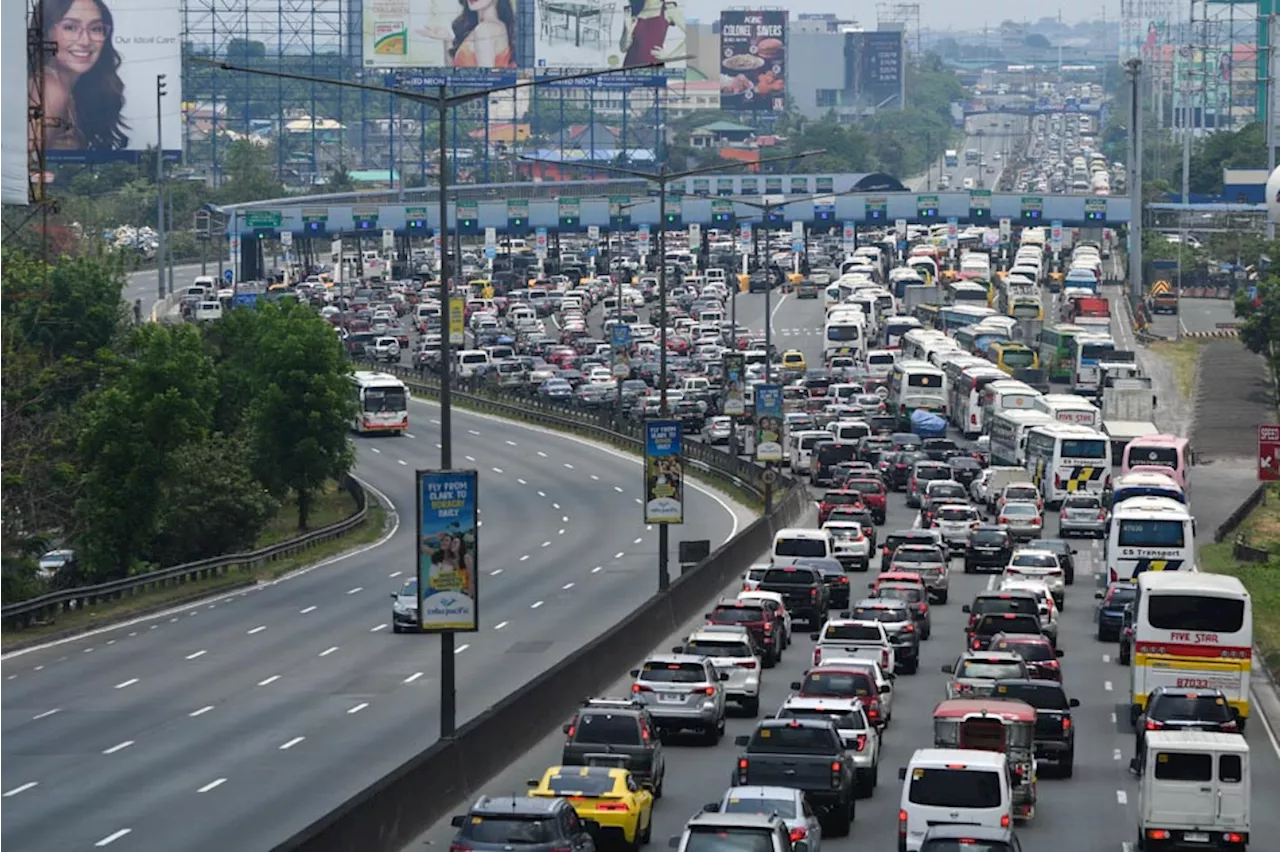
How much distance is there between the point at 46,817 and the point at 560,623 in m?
24.3

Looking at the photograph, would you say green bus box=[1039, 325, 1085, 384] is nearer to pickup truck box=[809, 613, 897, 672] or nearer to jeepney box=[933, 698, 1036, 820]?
pickup truck box=[809, 613, 897, 672]

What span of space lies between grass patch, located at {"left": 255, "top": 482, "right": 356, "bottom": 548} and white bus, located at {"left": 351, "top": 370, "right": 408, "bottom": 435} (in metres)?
8.91

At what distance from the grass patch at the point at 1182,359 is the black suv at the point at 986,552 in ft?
147

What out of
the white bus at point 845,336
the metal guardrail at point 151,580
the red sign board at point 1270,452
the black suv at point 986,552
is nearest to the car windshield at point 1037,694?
the metal guardrail at point 151,580

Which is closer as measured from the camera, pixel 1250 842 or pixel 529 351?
pixel 1250 842

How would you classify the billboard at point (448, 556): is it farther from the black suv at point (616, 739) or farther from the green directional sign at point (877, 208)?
the green directional sign at point (877, 208)

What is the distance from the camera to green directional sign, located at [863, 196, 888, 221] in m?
193

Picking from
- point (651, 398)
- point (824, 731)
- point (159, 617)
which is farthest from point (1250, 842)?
point (651, 398)

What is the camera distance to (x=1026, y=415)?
8938 cm

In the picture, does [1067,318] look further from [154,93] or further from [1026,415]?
[154,93]

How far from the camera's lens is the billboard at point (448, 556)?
107 feet

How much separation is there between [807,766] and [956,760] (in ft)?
9.70

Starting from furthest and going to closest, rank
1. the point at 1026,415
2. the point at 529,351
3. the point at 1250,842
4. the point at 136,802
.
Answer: the point at 529,351, the point at 1026,415, the point at 136,802, the point at 1250,842

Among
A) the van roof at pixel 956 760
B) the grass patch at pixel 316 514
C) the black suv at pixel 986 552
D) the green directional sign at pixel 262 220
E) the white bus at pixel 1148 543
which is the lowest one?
the grass patch at pixel 316 514
